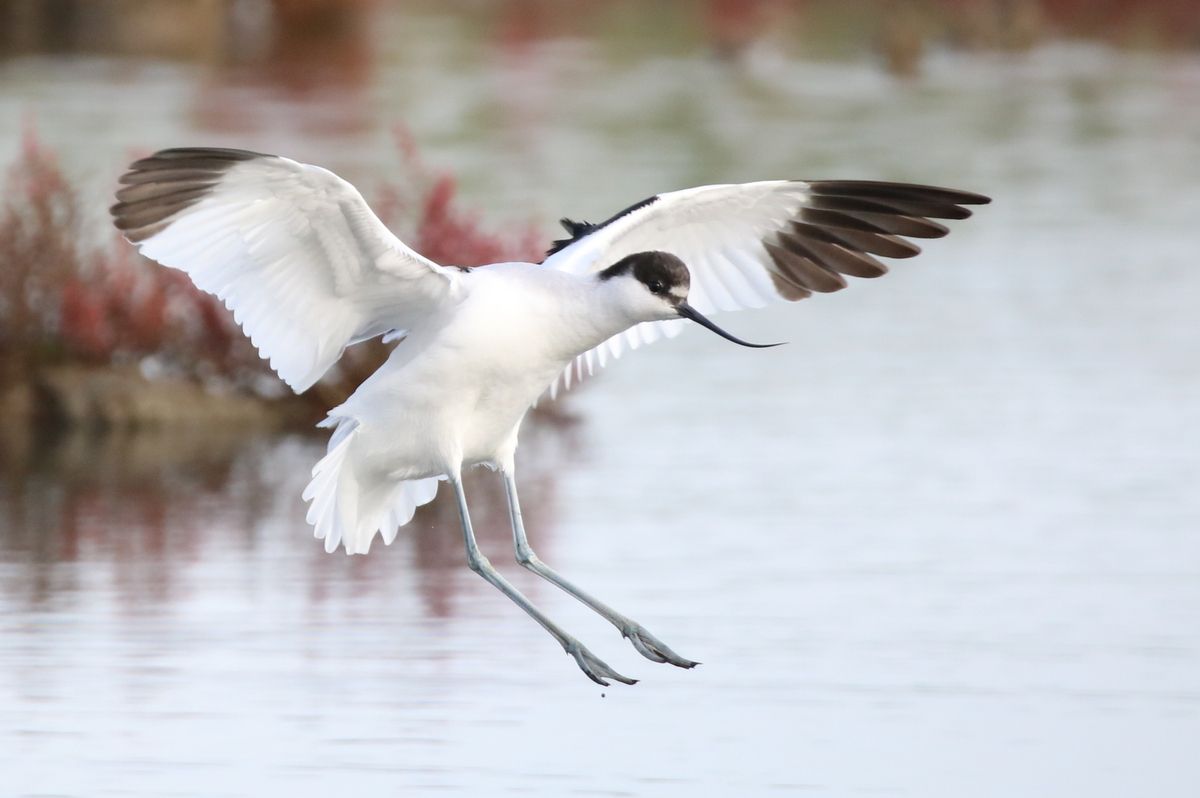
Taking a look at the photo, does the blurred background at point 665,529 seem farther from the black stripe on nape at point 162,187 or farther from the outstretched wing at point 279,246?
the black stripe on nape at point 162,187

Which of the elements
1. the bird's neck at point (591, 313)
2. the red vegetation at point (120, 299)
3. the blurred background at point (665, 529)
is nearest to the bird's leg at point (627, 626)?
the blurred background at point (665, 529)

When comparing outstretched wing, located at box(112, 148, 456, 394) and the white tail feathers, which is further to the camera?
the white tail feathers

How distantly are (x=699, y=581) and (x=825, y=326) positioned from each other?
575cm

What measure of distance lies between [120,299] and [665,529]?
313cm

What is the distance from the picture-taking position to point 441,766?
654 centimetres

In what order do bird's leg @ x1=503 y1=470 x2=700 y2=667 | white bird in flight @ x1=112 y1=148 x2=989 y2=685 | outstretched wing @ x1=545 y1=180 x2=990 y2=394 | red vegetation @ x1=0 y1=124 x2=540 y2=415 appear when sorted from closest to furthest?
white bird in flight @ x1=112 y1=148 x2=989 y2=685 → bird's leg @ x1=503 y1=470 x2=700 y2=667 → outstretched wing @ x1=545 y1=180 x2=990 y2=394 → red vegetation @ x1=0 y1=124 x2=540 y2=415

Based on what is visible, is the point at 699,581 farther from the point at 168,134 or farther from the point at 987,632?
the point at 168,134

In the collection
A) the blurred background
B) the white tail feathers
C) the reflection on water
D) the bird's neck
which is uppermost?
the bird's neck

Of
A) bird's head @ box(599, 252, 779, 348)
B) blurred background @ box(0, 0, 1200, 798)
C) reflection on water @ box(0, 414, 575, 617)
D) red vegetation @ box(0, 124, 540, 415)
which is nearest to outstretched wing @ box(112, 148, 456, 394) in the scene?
bird's head @ box(599, 252, 779, 348)

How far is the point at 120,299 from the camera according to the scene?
1120 cm

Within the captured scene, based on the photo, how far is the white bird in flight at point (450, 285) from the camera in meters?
6.55

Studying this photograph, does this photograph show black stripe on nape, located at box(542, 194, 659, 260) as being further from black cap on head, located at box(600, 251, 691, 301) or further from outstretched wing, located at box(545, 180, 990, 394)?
black cap on head, located at box(600, 251, 691, 301)

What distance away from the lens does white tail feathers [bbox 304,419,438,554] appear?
23.3 ft

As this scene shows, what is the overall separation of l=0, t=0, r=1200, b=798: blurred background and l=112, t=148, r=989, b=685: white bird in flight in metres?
0.54
